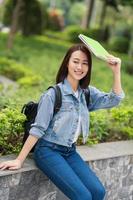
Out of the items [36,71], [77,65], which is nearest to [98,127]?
[77,65]

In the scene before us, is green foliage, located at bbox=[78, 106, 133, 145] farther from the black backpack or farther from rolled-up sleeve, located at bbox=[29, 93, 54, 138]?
rolled-up sleeve, located at bbox=[29, 93, 54, 138]

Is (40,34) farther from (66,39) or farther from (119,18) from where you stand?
(119,18)

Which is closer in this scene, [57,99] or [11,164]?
[11,164]

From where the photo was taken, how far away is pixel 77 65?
416cm

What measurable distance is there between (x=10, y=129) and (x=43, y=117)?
2.29 feet

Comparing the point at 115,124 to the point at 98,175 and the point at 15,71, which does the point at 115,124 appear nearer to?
the point at 98,175

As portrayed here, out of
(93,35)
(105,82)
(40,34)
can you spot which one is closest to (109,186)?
(105,82)

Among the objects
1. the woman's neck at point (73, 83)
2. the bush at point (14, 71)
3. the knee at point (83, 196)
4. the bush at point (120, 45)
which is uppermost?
the woman's neck at point (73, 83)

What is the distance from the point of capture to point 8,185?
3.96m

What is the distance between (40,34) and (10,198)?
22610 millimetres

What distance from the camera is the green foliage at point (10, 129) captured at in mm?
4492

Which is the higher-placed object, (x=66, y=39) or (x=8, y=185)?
(x=8, y=185)

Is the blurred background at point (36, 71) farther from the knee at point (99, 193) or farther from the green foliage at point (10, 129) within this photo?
the knee at point (99, 193)

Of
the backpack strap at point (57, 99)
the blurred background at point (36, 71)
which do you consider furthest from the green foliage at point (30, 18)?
the backpack strap at point (57, 99)
